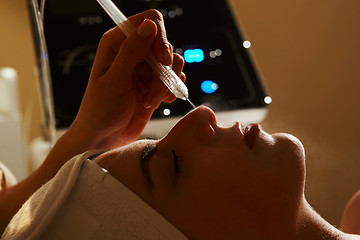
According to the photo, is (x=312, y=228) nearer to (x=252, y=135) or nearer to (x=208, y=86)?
(x=252, y=135)

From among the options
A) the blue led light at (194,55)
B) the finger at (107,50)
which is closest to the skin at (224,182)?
the finger at (107,50)

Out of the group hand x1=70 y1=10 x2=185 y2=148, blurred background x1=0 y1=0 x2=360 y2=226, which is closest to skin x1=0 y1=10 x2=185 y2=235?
hand x1=70 y1=10 x2=185 y2=148

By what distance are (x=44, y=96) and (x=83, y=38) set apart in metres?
0.38

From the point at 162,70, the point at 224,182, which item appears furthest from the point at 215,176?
the point at 162,70

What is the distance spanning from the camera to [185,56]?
1.55 meters

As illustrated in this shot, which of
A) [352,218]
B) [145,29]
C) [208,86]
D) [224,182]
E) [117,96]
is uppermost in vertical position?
[145,29]

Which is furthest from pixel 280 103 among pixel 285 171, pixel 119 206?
pixel 119 206

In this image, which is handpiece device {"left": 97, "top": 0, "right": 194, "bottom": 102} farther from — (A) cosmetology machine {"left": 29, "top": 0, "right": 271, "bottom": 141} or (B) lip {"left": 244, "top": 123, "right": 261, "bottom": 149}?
(A) cosmetology machine {"left": 29, "top": 0, "right": 271, "bottom": 141}

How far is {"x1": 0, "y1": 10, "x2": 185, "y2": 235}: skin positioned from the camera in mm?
821

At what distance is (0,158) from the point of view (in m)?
1.82

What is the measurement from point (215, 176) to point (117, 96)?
1.02 feet

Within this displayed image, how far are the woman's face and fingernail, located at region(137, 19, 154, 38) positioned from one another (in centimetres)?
17

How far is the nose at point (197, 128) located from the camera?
0.74 meters

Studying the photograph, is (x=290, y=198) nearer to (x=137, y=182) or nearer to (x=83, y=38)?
(x=137, y=182)
